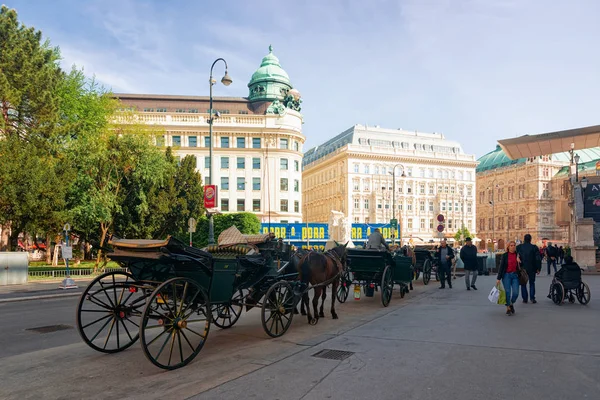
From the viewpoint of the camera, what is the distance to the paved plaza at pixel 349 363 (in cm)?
549

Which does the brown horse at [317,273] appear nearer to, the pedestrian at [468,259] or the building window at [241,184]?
the pedestrian at [468,259]

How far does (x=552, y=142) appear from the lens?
21984 millimetres

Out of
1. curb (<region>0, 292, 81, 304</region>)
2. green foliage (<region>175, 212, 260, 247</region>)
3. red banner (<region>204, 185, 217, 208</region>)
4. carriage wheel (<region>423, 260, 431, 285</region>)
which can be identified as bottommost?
curb (<region>0, 292, 81, 304</region>)

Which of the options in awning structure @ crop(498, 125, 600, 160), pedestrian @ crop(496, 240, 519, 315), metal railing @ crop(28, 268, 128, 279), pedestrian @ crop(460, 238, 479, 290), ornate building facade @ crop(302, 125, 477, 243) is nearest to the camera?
pedestrian @ crop(496, 240, 519, 315)

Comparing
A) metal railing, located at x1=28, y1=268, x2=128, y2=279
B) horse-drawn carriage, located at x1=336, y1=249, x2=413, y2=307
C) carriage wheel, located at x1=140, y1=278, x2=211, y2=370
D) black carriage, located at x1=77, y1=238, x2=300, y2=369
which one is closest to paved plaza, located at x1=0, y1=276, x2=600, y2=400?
carriage wheel, located at x1=140, y1=278, x2=211, y2=370

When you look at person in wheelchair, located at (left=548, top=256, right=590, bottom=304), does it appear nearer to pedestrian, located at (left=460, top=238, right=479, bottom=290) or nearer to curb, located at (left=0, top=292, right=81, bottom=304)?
pedestrian, located at (left=460, top=238, right=479, bottom=290)

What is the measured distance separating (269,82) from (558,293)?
211 ft

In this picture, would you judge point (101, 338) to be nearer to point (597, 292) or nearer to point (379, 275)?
point (379, 275)

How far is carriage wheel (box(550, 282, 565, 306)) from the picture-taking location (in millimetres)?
12922

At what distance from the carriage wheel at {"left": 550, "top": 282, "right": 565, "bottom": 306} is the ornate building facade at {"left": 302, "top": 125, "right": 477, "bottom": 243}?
77.4 metres

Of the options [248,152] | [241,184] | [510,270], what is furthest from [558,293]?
[248,152]

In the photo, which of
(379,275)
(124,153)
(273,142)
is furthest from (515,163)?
(379,275)

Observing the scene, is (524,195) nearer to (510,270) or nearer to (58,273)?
(58,273)

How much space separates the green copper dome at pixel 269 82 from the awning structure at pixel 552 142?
5318 centimetres
